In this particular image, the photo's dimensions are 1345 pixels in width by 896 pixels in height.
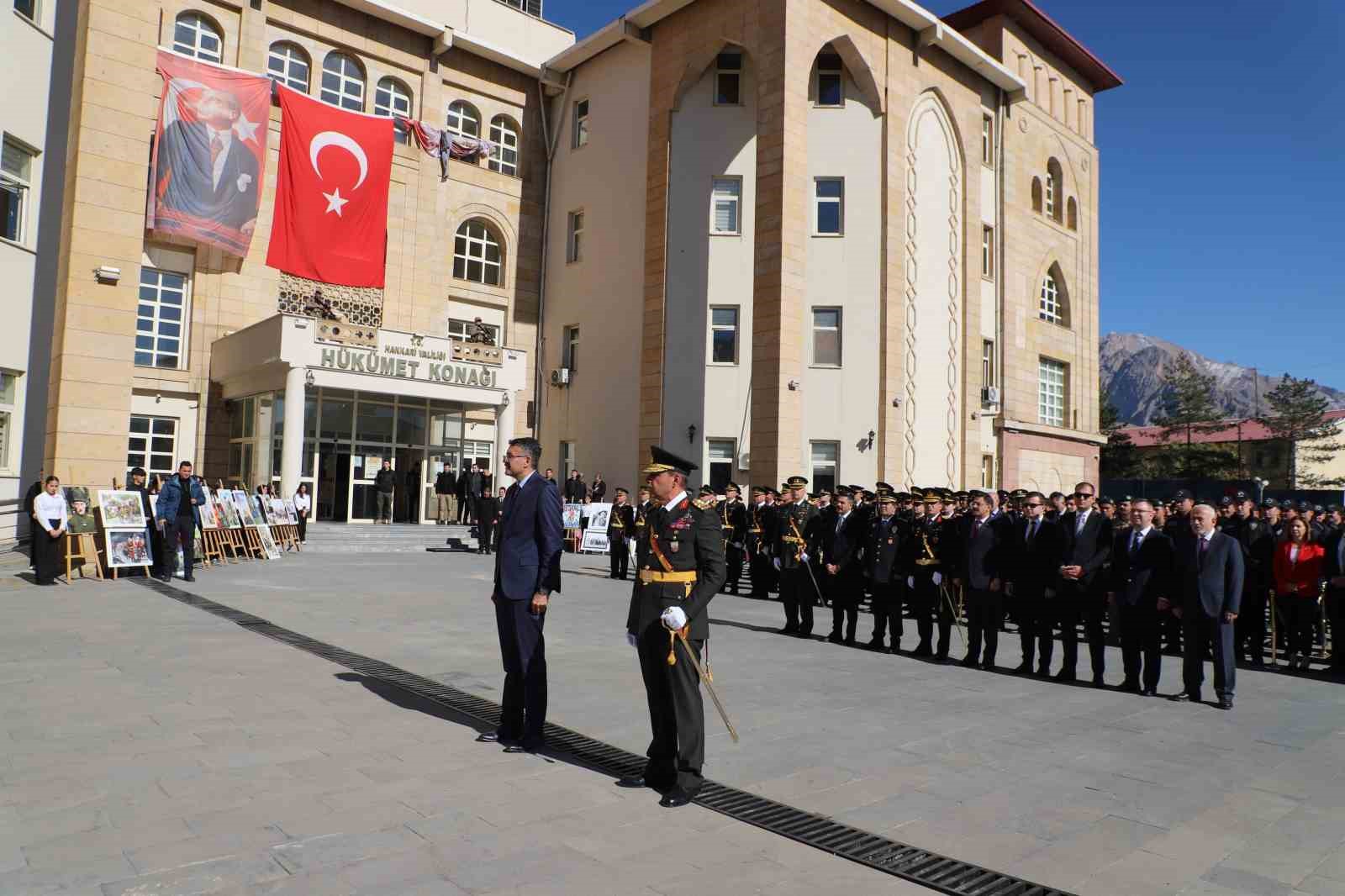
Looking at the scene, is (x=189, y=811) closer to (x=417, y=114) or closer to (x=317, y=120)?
(x=317, y=120)

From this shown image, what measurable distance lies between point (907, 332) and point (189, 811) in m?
25.3

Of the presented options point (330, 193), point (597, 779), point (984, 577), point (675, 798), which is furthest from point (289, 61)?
point (675, 798)

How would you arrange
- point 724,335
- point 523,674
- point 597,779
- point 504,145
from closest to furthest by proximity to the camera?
point 597,779
point 523,674
point 724,335
point 504,145

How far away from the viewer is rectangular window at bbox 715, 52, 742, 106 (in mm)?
26906

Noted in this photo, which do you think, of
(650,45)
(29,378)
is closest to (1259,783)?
(29,378)

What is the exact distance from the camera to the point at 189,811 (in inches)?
182

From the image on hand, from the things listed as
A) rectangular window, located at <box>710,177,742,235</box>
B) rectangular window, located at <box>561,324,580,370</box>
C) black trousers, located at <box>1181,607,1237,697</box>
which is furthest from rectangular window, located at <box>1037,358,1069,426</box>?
black trousers, located at <box>1181,607,1237,697</box>

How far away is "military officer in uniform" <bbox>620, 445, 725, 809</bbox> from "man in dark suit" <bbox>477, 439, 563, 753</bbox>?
81cm

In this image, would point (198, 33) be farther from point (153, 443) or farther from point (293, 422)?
point (293, 422)

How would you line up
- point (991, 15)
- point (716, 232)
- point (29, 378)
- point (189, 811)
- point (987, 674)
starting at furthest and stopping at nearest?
point (991, 15), point (716, 232), point (29, 378), point (987, 674), point (189, 811)

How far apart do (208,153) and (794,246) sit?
52.2ft

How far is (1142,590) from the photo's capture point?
352 inches

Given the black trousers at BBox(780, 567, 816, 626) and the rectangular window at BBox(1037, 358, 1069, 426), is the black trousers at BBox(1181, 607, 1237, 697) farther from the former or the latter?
the rectangular window at BBox(1037, 358, 1069, 426)

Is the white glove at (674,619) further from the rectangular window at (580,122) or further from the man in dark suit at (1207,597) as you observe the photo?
the rectangular window at (580,122)
